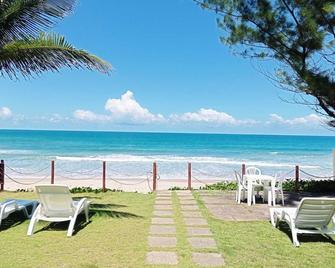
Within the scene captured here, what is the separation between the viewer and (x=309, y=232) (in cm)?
577

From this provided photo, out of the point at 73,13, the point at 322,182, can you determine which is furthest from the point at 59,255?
the point at 322,182

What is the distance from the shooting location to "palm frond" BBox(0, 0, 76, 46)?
6453mm

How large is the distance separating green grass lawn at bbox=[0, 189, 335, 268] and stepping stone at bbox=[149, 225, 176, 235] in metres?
0.11

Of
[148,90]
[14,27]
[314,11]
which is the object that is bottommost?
[14,27]

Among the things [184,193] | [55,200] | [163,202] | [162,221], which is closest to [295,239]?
[162,221]

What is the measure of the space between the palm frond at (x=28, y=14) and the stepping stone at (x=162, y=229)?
378cm

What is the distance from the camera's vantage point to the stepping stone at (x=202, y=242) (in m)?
5.38

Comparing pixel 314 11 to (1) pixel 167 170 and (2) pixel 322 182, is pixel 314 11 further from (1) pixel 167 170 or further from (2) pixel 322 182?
(1) pixel 167 170

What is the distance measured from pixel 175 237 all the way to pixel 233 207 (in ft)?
10.6

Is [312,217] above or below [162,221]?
above

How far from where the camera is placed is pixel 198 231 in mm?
6254

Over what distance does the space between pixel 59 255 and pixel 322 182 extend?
9562 millimetres

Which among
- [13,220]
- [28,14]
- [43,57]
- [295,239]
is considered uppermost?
[28,14]

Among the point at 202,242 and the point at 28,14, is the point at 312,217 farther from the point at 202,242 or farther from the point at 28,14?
the point at 28,14
